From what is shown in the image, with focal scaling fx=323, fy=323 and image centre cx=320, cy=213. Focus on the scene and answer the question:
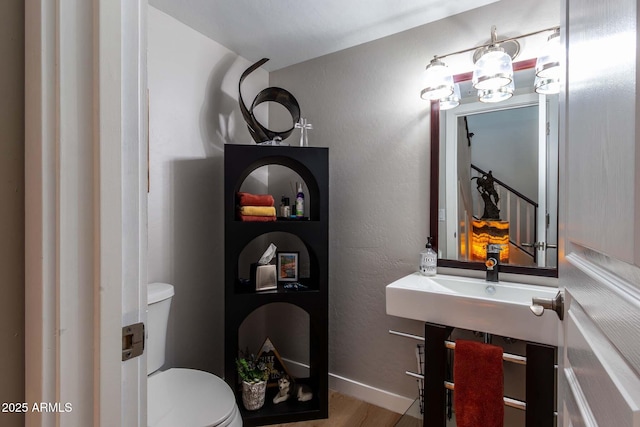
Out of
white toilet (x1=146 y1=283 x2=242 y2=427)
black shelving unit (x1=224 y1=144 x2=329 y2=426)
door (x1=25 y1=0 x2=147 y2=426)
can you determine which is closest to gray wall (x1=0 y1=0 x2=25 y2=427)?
door (x1=25 y1=0 x2=147 y2=426)

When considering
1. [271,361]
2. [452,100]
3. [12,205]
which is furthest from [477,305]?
[12,205]

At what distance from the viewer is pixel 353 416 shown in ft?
5.97

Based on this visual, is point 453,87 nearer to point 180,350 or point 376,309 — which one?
point 376,309

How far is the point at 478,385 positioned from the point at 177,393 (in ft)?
4.03

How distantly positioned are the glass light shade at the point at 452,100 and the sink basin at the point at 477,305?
A: 892mm

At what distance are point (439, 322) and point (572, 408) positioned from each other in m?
0.84

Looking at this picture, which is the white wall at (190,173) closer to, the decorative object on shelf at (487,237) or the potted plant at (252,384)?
the potted plant at (252,384)

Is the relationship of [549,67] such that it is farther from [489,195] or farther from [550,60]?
[489,195]

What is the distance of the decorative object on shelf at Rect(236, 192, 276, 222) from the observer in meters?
1.81

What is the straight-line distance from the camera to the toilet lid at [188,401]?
117cm

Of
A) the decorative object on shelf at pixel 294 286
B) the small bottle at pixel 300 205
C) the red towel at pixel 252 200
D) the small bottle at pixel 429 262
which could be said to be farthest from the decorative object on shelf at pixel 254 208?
the small bottle at pixel 429 262

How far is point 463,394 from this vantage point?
4.28ft

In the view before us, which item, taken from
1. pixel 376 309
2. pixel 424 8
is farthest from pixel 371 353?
pixel 424 8

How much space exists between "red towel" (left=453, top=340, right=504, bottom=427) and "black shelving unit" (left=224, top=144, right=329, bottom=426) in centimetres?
74
